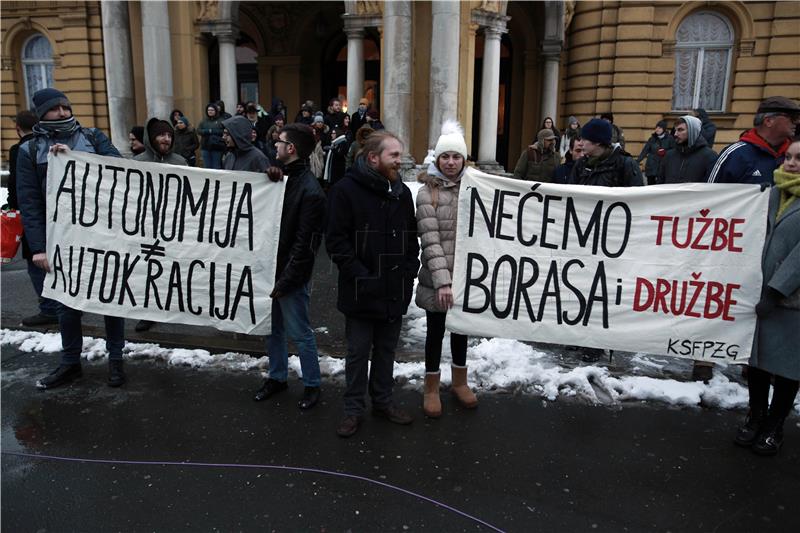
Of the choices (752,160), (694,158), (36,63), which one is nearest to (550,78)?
(694,158)

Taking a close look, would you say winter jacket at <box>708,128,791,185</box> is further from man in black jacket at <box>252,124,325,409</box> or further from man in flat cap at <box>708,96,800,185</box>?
man in black jacket at <box>252,124,325,409</box>

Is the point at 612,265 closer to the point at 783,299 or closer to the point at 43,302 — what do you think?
the point at 783,299

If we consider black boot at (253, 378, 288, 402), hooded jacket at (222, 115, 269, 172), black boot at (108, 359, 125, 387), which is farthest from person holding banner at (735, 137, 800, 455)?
black boot at (108, 359, 125, 387)

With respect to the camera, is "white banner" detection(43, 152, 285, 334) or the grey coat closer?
the grey coat

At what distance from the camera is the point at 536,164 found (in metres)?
7.56

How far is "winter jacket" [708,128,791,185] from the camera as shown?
410 cm

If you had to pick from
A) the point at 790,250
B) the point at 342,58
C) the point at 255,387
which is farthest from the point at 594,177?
the point at 342,58

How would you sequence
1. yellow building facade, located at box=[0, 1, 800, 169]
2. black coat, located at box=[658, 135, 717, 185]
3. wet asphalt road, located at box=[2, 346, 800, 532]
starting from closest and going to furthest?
wet asphalt road, located at box=[2, 346, 800, 532] < black coat, located at box=[658, 135, 717, 185] < yellow building facade, located at box=[0, 1, 800, 169]

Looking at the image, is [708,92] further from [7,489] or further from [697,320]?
[7,489]

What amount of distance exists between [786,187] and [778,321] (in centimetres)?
81

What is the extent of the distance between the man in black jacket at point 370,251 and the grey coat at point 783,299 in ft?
7.19

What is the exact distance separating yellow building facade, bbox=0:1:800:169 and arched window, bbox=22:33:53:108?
0.14ft

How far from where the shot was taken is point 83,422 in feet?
12.9

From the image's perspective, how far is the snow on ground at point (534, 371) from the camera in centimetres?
432
